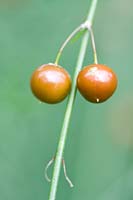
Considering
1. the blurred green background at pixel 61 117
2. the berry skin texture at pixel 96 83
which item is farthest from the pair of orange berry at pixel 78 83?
the blurred green background at pixel 61 117

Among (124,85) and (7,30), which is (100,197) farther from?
(7,30)

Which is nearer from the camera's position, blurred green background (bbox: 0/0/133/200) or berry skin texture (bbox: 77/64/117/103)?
berry skin texture (bbox: 77/64/117/103)

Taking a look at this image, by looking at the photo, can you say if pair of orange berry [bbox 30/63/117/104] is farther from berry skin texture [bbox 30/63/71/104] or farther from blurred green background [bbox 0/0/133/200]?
blurred green background [bbox 0/0/133/200]

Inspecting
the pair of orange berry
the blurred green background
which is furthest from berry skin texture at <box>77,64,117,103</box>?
the blurred green background

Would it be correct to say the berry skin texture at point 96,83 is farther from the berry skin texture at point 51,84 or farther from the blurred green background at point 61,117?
the blurred green background at point 61,117

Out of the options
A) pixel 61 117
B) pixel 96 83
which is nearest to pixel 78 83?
pixel 96 83
